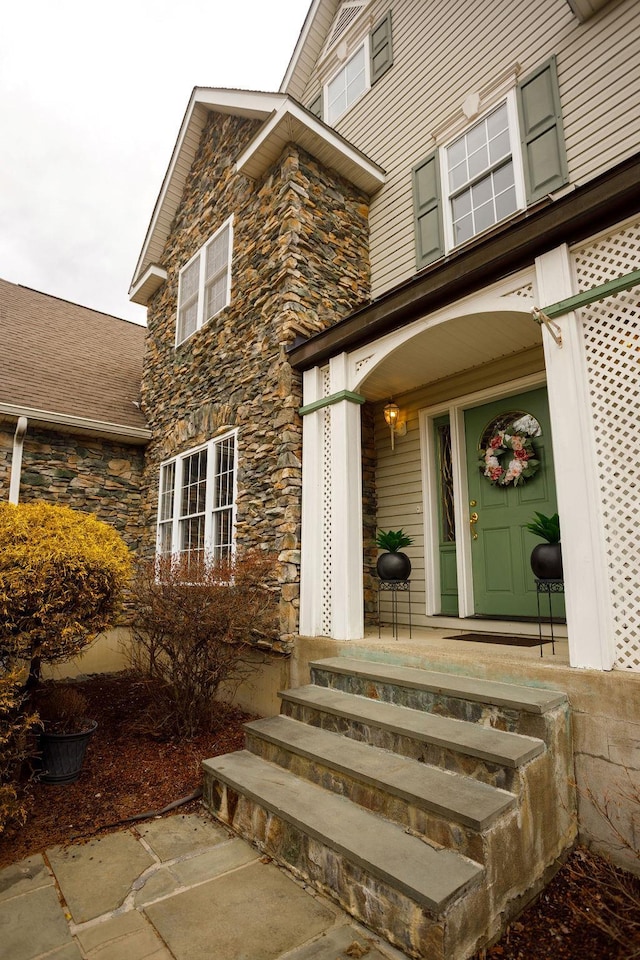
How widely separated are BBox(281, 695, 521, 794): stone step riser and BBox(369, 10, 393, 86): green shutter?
800 cm

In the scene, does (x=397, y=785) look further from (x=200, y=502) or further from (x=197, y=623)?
(x=200, y=502)

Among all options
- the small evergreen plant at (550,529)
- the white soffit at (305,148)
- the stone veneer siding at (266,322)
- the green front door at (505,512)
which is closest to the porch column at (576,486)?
the small evergreen plant at (550,529)

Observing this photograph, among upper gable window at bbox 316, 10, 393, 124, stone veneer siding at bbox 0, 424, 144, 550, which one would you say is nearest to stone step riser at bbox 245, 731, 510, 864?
stone veneer siding at bbox 0, 424, 144, 550

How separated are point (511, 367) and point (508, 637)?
2577 mm

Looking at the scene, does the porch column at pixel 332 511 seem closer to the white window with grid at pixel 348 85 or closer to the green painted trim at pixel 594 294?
the green painted trim at pixel 594 294

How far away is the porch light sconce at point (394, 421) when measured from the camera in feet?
19.2

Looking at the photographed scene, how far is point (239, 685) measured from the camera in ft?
17.4

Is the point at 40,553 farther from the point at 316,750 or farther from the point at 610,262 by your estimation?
the point at 610,262

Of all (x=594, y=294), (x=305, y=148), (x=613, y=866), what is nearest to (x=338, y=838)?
Answer: (x=613, y=866)

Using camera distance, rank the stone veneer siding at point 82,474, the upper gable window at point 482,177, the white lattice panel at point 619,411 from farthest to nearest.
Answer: the stone veneer siding at point 82,474 → the upper gable window at point 482,177 → the white lattice panel at point 619,411

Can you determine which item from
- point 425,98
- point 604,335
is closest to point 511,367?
point 604,335

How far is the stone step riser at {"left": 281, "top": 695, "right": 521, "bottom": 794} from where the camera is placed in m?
2.40

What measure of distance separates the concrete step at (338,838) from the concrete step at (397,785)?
2.0 inches

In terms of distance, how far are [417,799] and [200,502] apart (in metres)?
4.75
